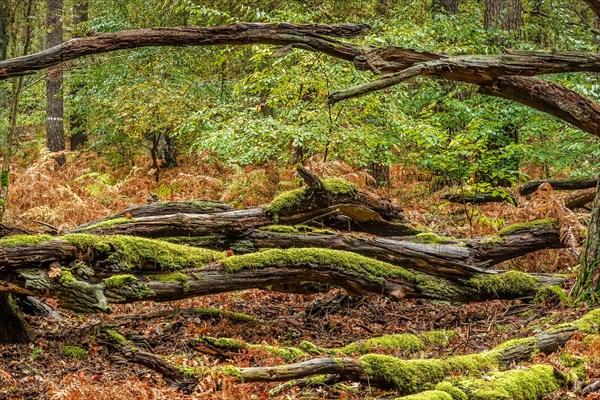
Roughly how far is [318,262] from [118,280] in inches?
97.8

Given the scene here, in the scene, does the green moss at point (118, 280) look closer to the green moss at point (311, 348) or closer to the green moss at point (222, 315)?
the green moss at point (222, 315)

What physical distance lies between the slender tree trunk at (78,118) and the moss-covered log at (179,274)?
1411cm

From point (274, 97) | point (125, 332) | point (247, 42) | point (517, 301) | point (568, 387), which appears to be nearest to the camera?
point (568, 387)

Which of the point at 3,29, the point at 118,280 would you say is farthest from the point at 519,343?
the point at 3,29

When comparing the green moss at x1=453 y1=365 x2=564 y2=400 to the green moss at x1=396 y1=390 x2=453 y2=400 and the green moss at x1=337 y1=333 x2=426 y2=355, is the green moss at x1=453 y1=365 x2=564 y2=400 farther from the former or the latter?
the green moss at x1=337 y1=333 x2=426 y2=355

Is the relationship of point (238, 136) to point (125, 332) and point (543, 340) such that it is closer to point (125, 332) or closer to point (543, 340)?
point (125, 332)

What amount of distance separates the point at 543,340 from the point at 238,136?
7413 mm

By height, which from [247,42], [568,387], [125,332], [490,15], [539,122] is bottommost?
[125,332]

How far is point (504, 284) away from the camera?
832cm

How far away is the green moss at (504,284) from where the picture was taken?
27.1 feet

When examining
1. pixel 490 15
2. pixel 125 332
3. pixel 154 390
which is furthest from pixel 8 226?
pixel 490 15

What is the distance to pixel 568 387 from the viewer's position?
4973 mm

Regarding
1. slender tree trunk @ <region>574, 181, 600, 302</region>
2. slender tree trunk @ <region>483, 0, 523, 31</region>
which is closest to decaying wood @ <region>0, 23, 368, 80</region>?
slender tree trunk @ <region>574, 181, 600, 302</region>

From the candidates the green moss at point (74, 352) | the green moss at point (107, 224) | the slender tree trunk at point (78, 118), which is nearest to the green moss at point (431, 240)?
the green moss at point (107, 224)
